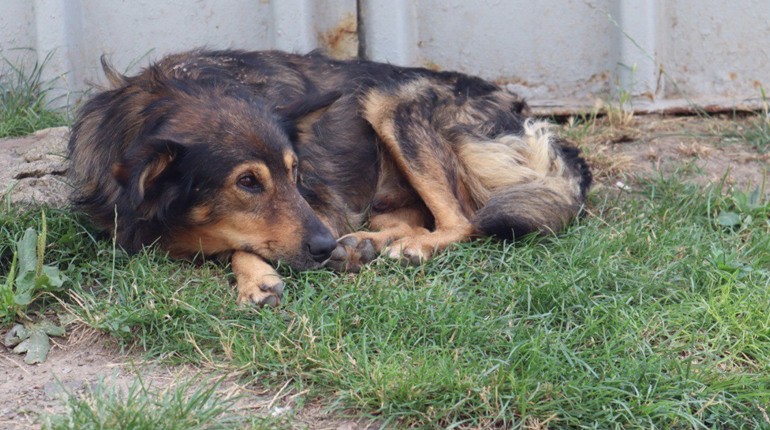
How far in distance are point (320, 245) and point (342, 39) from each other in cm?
259

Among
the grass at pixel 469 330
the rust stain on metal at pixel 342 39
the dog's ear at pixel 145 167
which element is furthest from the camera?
the rust stain on metal at pixel 342 39

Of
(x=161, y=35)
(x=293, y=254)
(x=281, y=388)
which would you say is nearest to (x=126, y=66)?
(x=161, y=35)

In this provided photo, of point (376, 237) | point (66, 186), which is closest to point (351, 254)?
point (376, 237)

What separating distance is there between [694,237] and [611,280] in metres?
0.82

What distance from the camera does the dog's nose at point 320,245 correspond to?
12.4 ft

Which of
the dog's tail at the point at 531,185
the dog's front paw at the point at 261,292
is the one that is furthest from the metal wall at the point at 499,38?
the dog's front paw at the point at 261,292

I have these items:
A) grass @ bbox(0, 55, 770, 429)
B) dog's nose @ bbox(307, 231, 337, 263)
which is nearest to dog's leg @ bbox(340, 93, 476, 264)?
grass @ bbox(0, 55, 770, 429)

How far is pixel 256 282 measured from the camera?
12.1 ft

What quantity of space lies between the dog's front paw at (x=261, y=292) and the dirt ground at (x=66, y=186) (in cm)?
49

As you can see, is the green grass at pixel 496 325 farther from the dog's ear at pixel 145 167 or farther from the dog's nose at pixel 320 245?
the dog's ear at pixel 145 167

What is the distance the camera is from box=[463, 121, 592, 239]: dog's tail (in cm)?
425

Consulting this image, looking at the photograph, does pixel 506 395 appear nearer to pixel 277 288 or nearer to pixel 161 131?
pixel 277 288

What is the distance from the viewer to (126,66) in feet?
18.7

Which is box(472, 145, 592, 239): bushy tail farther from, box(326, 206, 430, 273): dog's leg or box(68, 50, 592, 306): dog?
box(326, 206, 430, 273): dog's leg
